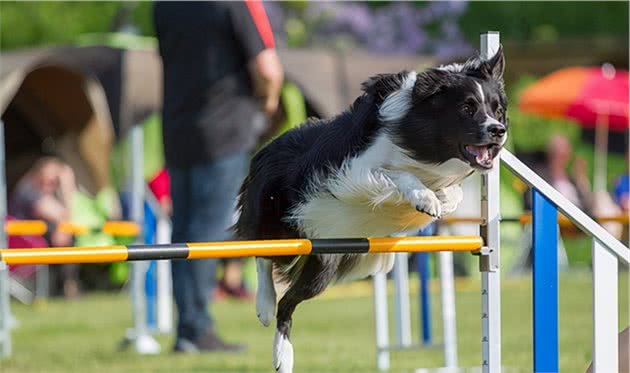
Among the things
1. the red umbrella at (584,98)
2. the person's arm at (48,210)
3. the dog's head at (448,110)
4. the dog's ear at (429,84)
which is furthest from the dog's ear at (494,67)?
the red umbrella at (584,98)

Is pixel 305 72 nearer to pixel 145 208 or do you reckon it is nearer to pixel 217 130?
pixel 145 208

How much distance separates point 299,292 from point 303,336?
144 inches

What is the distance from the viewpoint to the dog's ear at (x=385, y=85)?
13.5ft

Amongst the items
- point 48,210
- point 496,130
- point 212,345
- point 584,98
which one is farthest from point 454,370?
point 584,98

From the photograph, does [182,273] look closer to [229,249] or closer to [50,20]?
[229,249]

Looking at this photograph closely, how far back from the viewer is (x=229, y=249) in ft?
11.9

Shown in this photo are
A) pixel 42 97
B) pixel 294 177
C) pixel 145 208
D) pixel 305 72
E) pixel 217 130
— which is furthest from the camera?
pixel 42 97

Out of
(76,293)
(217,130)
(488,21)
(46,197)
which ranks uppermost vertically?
(488,21)

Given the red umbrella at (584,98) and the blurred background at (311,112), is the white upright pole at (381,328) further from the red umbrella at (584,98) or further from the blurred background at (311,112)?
the red umbrella at (584,98)

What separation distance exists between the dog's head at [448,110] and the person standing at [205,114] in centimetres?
265

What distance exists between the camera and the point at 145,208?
852 cm

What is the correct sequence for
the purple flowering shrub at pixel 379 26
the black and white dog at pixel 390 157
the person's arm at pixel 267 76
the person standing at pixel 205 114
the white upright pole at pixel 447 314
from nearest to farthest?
1. the black and white dog at pixel 390 157
2. the white upright pole at pixel 447 314
3. the person's arm at pixel 267 76
4. the person standing at pixel 205 114
5. the purple flowering shrub at pixel 379 26

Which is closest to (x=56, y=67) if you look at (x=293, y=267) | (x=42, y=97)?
(x=42, y=97)

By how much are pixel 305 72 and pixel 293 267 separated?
959 cm
